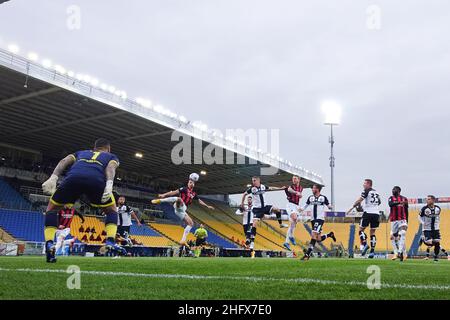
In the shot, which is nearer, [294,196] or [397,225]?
[397,225]

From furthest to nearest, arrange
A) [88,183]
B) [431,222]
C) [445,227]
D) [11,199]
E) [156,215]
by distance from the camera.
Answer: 1. [445,227]
2. [156,215]
3. [11,199]
4. [431,222]
5. [88,183]

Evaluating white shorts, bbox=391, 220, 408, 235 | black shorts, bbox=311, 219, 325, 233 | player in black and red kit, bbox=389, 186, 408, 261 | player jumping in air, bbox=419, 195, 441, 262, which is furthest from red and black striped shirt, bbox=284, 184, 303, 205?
player jumping in air, bbox=419, 195, 441, 262

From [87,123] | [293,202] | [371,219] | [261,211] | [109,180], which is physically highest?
[87,123]

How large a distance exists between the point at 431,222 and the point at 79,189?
1310cm

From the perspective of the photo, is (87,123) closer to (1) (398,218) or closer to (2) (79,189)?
(1) (398,218)

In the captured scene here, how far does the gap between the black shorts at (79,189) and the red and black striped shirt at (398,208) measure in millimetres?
10904

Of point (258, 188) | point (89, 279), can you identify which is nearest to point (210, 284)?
point (89, 279)

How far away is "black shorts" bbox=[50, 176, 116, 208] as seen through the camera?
6668 millimetres

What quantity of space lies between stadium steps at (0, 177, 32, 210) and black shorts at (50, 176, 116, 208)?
2848 cm

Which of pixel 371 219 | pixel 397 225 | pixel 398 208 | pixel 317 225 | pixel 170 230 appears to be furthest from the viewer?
pixel 170 230

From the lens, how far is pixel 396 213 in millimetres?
15148

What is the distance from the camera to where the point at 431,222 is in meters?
15.6

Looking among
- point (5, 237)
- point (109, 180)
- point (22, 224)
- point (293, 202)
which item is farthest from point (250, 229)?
point (22, 224)
